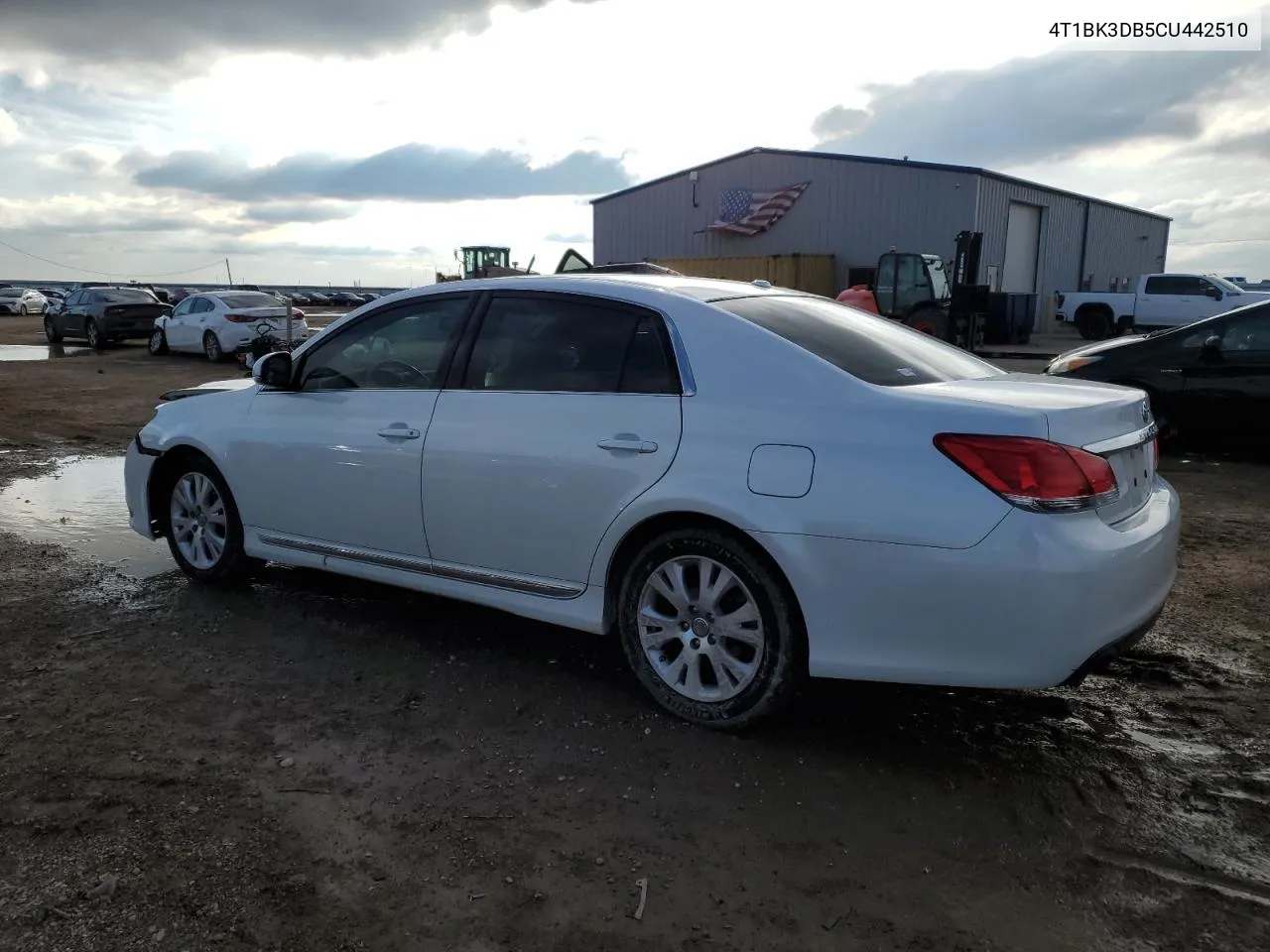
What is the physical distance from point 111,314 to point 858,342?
24.5 meters

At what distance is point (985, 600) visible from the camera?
2900 millimetres

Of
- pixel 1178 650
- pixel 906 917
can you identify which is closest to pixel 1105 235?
pixel 1178 650

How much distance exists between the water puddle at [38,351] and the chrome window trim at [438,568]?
20165mm

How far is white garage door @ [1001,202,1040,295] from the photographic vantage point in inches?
1217

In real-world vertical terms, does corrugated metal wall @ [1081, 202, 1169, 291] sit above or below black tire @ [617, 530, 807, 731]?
above

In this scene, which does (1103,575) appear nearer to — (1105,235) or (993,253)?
(993,253)

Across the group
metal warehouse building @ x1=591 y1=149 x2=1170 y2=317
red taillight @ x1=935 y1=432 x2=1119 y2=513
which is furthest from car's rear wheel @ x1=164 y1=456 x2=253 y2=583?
metal warehouse building @ x1=591 y1=149 x2=1170 y2=317

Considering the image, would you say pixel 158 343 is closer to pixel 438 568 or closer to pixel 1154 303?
pixel 438 568

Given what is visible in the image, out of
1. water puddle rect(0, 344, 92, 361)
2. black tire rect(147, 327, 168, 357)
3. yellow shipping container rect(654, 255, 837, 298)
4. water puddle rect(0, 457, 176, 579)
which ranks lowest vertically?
water puddle rect(0, 457, 176, 579)

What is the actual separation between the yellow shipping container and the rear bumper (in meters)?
25.7

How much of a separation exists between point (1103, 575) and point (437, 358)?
9.07 feet

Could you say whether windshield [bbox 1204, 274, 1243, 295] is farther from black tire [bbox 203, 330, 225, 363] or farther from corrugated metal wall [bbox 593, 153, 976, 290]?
black tire [bbox 203, 330, 225, 363]

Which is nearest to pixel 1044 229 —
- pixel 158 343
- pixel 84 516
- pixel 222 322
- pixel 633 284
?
pixel 222 322

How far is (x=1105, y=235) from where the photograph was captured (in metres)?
37.6
